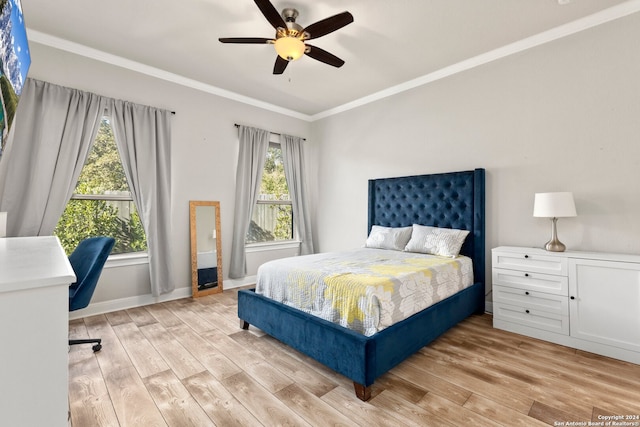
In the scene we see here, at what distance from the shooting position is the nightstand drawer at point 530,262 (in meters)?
2.54

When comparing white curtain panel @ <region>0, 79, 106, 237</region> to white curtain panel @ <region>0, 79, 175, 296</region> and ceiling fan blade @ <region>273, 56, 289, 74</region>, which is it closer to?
white curtain panel @ <region>0, 79, 175, 296</region>

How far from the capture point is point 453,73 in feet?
11.7

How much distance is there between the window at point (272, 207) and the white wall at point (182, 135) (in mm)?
345

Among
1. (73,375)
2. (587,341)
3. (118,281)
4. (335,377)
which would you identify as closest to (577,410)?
(587,341)

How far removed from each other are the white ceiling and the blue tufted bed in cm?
135

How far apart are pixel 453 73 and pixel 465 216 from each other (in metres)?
1.70

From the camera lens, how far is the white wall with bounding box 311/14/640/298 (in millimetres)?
2578

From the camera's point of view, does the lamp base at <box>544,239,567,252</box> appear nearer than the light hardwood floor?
No

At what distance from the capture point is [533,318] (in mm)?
2684

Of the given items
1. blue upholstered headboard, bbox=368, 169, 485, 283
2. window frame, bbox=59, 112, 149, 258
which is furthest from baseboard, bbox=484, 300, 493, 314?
window frame, bbox=59, 112, 149, 258

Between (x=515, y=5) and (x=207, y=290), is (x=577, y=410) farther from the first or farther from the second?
(x=207, y=290)

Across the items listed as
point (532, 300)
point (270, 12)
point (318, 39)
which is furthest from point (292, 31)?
point (532, 300)

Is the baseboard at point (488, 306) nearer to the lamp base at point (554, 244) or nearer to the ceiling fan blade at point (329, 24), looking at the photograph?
the lamp base at point (554, 244)

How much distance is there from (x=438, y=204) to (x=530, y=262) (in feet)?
3.81
